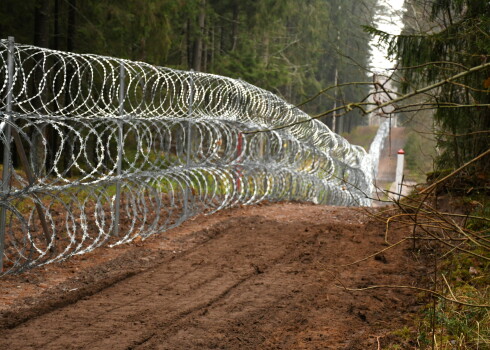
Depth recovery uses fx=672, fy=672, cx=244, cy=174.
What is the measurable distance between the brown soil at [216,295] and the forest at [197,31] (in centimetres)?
245

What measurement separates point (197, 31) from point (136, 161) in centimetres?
1454

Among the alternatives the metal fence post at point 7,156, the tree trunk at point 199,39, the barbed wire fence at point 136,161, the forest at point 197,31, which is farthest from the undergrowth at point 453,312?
the tree trunk at point 199,39

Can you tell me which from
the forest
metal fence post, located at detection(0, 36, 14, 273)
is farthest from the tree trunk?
metal fence post, located at detection(0, 36, 14, 273)

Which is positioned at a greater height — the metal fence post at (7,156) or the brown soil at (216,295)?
the metal fence post at (7,156)

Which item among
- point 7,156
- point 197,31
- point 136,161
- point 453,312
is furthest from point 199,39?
point 453,312

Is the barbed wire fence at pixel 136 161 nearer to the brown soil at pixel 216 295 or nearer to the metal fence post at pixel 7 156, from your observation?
the metal fence post at pixel 7 156

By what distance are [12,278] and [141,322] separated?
7.52ft

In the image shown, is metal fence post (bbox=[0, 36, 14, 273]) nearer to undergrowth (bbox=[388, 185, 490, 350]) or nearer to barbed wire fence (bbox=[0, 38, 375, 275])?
barbed wire fence (bbox=[0, 38, 375, 275])

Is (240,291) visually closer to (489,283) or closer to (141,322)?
(141,322)

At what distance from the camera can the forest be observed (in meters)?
17.3

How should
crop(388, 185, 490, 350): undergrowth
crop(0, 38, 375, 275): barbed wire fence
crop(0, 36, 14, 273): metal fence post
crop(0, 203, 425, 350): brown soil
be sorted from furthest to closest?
crop(0, 38, 375, 275): barbed wire fence < crop(0, 36, 14, 273): metal fence post < crop(0, 203, 425, 350): brown soil < crop(388, 185, 490, 350): undergrowth

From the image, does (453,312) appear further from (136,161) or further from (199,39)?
(199,39)

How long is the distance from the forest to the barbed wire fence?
48.5 inches

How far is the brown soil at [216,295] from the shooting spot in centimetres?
593
